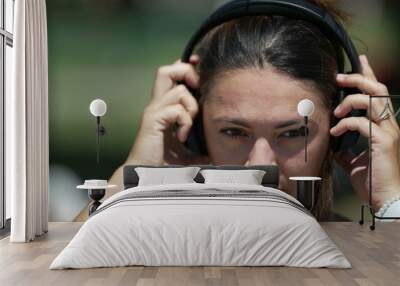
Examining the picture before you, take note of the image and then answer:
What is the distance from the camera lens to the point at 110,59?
326 inches

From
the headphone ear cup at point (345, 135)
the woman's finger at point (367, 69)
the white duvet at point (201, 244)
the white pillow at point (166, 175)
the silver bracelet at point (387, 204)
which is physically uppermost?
the woman's finger at point (367, 69)

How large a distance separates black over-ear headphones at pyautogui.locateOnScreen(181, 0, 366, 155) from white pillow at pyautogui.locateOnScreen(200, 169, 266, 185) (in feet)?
2.22

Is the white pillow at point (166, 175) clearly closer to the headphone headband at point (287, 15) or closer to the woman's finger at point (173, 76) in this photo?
the woman's finger at point (173, 76)

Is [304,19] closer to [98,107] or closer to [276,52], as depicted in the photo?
[276,52]

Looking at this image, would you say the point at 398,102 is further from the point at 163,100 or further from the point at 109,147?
the point at 109,147

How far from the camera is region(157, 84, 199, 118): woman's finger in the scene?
26.5ft

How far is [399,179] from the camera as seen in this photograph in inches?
317

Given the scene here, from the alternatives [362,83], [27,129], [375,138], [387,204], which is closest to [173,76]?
[27,129]

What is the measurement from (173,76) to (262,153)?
1535 millimetres

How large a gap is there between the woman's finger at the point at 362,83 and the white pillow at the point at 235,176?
5.41 ft

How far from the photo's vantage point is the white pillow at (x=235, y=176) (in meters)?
7.31

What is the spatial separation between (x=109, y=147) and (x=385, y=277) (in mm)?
4457

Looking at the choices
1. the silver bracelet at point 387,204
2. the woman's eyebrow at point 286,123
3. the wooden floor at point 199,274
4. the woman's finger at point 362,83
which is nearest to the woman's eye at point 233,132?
the woman's eyebrow at point 286,123

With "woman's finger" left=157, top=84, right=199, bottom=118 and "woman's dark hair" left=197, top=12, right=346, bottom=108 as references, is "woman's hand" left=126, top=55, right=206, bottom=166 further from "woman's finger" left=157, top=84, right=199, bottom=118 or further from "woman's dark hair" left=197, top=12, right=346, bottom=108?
"woman's dark hair" left=197, top=12, right=346, bottom=108
